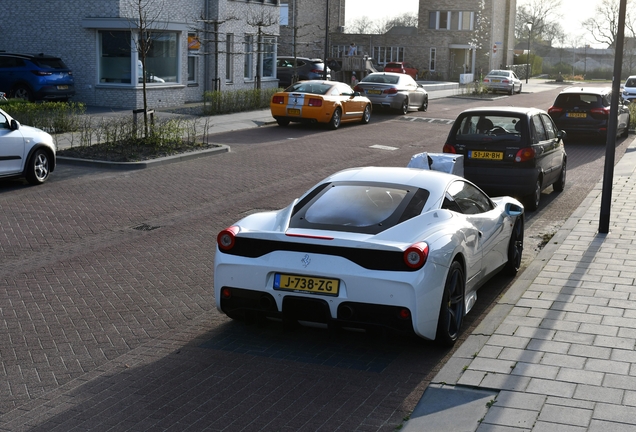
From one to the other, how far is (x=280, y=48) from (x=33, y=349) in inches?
2348

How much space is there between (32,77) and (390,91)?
12444 millimetres

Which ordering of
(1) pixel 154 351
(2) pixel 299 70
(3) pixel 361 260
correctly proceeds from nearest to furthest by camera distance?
(3) pixel 361 260, (1) pixel 154 351, (2) pixel 299 70

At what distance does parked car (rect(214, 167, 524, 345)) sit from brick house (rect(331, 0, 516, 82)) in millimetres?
67383

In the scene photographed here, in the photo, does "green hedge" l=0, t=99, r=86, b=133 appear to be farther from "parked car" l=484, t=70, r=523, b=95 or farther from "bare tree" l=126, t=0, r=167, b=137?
"parked car" l=484, t=70, r=523, b=95

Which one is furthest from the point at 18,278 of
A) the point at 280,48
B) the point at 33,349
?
the point at 280,48

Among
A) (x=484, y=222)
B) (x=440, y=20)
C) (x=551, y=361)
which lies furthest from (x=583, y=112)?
(x=440, y=20)

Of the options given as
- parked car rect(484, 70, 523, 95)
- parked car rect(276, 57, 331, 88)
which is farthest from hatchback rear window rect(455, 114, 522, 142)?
parked car rect(484, 70, 523, 95)

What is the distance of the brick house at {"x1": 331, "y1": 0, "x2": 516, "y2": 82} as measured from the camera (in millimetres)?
75375

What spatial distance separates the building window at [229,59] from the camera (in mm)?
35781

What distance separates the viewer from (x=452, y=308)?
679 centimetres

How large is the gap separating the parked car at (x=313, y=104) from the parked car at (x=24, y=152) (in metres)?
11.2

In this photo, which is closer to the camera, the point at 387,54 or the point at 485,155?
the point at 485,155

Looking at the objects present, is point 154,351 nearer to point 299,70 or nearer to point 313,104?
point 313,104

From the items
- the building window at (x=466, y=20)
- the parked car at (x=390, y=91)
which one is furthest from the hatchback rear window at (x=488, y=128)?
the building window at (x=466, y=20)
